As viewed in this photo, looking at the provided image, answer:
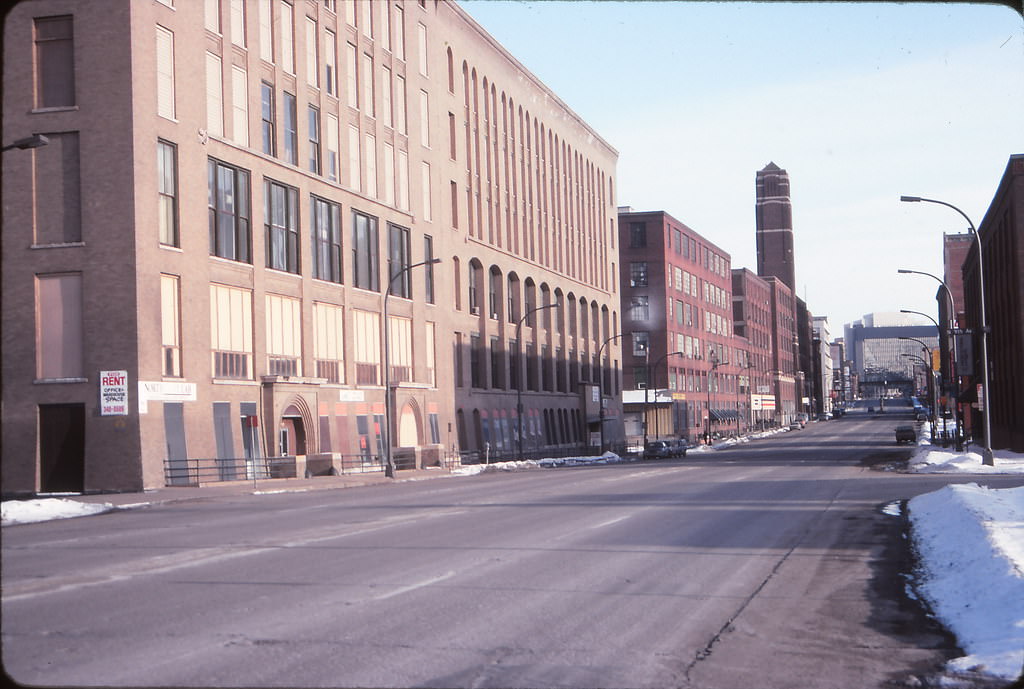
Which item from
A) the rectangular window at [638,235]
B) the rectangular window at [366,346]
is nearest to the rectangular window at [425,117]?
the rectangular window at [366,346]

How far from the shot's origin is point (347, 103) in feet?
183

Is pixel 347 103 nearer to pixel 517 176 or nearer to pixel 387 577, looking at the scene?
pixel 517 176

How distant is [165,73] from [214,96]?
4.30 meters

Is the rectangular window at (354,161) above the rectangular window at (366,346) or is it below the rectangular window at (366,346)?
above

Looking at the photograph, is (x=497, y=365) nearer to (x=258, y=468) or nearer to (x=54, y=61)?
(x=258, y=468)

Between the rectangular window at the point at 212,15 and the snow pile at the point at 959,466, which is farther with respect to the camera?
the rectangular window at the point at 212,15

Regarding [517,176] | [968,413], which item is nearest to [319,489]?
[517,176]

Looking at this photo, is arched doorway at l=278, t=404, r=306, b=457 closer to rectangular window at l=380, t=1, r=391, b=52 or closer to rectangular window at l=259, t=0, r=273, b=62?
rectangular window at l=259, t=0, r=273, b=62

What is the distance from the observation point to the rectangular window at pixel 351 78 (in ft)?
183

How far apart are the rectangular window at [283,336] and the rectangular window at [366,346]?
5.46 m

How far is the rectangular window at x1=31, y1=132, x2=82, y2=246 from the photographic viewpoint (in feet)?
47.8

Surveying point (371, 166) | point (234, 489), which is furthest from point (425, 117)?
point (234, 489)

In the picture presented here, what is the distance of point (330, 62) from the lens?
179 feet

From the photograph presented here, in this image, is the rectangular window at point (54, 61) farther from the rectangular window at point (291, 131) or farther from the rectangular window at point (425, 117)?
the rectangular window at point (425, 117)
